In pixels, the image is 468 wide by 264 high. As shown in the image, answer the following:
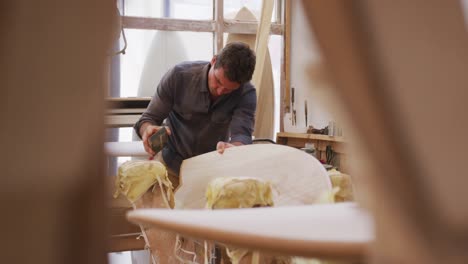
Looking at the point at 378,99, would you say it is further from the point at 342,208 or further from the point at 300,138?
the point at 300,138

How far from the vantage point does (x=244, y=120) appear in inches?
129

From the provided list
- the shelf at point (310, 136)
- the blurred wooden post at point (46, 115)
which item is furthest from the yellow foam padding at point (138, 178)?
the shelf at point (310, 136)

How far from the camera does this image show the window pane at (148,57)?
5559mm

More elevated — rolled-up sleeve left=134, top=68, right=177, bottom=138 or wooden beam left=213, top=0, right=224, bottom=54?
wooden beam left=213, top=0, right=224, bottom=54

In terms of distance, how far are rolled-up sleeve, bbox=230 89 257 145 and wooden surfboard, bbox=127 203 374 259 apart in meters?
2.31

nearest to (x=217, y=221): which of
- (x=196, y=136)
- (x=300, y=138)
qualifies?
(x=196, y=136)

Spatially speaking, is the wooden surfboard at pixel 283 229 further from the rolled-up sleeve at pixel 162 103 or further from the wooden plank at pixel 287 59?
the wooden plank at pixel 287 59

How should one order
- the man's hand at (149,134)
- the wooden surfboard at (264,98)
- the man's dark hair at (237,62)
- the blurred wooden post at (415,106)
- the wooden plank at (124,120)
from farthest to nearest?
the wooden surfboard at (264,98) < the wooden plank at (124,120) < the man's dark hair at (237,62) < the man's hand at (149,134) < the blurred wooden post at (415,106)

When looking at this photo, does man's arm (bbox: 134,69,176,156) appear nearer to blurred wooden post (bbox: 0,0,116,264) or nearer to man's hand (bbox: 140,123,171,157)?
man's hand (bbox: 140,123,171,157)

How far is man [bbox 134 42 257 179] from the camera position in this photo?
3.19 meters

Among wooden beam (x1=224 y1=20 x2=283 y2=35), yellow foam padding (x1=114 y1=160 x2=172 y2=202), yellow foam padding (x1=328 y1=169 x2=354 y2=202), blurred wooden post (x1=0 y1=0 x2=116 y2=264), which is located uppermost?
wooden beam (x1=224 y1=20 x2=283 y2=35)

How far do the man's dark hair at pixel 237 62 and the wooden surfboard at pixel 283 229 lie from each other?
7.17 feet

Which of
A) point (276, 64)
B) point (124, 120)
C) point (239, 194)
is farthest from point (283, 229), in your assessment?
point (276, 64)

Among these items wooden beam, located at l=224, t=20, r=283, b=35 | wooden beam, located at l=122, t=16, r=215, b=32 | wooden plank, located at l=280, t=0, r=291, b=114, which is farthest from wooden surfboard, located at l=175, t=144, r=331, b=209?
wooden plank, located at l=280, t=0, r=291, b=114
